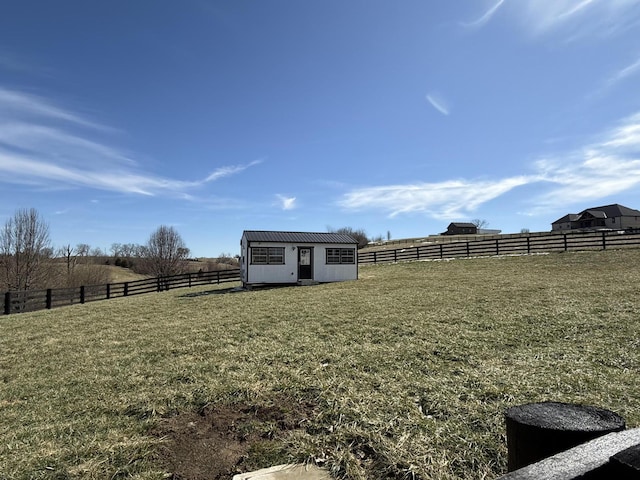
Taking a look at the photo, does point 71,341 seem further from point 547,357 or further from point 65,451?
point 547,357

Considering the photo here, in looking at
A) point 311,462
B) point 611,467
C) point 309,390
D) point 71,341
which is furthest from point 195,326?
point 611,467

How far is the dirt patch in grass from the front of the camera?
10.0ft

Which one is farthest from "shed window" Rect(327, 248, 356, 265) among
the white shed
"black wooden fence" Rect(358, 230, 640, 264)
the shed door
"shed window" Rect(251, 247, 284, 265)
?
"black wooden fence" Rect(358, 230, 640, 264)

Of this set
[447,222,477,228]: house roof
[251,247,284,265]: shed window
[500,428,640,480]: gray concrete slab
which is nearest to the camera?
[500,428,640,480]: gray concrete slab

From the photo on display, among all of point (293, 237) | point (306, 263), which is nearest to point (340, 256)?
point (306, 263)

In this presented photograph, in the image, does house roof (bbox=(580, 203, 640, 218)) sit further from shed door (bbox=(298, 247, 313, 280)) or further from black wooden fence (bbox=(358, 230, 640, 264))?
shed door (bbox=(298, 247, 313, 280))

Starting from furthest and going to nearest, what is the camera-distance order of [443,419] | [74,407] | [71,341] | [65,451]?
[71,341], [74,407], [443,419], [65,451]

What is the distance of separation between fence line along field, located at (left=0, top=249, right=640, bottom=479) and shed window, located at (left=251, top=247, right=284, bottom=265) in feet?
30.9

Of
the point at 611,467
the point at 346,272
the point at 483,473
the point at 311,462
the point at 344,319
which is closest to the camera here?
the point at 611,467

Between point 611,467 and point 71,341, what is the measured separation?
1004 centimetres

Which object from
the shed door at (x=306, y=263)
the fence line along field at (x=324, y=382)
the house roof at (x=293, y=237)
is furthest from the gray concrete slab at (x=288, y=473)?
the shed door at (x=306, y=263)

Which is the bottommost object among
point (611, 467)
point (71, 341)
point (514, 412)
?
point (71, 341)

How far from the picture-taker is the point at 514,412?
2.04 m

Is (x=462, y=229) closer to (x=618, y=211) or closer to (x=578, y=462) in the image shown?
(x=618, y=211)
